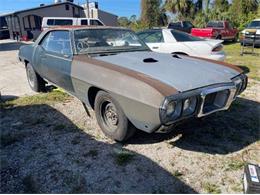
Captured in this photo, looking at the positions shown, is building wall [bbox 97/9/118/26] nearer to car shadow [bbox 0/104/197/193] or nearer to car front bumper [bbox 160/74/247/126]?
car shadow [bbox 0/104/197/193]

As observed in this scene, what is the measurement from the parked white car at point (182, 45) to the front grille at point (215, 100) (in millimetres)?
4408

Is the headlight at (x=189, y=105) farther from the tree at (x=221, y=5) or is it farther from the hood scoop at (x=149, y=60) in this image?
the tree at (x=221, y=5)

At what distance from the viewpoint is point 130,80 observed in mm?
3164

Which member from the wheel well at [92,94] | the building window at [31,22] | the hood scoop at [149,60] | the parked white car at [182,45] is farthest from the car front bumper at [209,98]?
the building window at [31,22]

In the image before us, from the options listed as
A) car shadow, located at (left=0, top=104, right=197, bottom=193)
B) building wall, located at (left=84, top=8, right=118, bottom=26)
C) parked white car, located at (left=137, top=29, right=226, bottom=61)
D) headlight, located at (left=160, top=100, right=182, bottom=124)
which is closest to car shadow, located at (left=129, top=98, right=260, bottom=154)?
headlight, located at (left=160, top=100, right=182, bottom=124)

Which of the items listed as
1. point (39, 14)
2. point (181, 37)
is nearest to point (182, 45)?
point (181, 37)

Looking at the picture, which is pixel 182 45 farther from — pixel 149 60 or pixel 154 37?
pixel 149 60

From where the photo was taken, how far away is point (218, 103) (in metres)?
3.41

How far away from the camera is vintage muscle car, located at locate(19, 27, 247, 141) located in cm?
295

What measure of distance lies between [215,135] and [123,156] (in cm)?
142

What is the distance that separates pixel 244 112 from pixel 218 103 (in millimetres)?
1636

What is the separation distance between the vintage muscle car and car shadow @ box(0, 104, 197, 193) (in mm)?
386

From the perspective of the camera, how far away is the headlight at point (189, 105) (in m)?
2.98

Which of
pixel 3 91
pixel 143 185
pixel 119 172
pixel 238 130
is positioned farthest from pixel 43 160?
pixel 3 91
